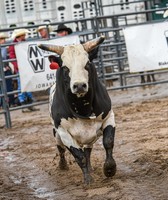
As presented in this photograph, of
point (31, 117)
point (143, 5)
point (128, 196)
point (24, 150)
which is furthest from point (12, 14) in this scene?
point (128, 196)

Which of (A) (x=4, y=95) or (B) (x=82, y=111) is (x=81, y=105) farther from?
(A) (x=4, y=95)

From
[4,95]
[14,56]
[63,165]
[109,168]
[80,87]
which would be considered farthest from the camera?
[14,56]

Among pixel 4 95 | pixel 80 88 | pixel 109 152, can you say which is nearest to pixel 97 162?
pixel 109 152

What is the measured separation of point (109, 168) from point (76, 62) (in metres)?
1.01

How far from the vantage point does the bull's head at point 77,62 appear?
221 inches

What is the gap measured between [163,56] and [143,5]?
7.59 meters

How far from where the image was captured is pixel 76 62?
5875mm

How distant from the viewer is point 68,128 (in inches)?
242

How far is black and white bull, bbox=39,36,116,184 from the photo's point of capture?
19.5 ft

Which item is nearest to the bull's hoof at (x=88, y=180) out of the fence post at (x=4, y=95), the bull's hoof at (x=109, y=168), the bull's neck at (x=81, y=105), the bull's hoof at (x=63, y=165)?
the bull's hoof at (x=109, y=168)

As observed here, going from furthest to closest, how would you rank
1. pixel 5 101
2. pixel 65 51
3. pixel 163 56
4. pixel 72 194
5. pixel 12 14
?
pixel 12 14 < pixel 163 56 < pixel 5 101 < pixel 65 51 < pixel 72 194

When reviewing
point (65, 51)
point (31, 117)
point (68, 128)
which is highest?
point (65, 51)

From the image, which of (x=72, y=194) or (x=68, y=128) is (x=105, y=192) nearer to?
(x=72, y=194)

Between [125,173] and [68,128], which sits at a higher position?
[68,128]
